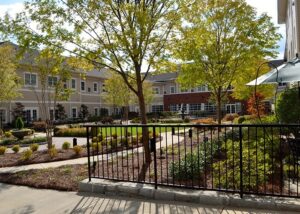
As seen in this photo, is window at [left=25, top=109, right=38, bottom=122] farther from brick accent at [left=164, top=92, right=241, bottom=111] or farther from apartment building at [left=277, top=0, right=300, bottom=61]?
apartment building at [left=277, top=0, right=300, bottom=61]

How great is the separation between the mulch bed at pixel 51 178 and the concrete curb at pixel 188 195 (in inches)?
24.9

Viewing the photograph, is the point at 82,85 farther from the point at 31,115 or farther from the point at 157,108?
the point at 157,108

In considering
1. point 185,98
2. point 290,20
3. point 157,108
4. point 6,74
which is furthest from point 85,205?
point 157,108

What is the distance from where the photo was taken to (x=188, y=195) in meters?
5.51

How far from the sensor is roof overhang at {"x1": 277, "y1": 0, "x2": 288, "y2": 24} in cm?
2012

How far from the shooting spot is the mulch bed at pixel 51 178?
7.01 metres

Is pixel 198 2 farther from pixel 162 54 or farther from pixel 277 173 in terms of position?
pixel 277 173

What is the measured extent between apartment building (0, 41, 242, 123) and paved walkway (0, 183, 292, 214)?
23941mm

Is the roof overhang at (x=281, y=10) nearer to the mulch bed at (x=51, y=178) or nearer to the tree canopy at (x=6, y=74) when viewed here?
the mulch bed at (x=51, y=178)

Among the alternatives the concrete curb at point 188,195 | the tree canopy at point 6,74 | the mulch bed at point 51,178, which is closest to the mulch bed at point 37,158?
the mulch bed at point 51,178

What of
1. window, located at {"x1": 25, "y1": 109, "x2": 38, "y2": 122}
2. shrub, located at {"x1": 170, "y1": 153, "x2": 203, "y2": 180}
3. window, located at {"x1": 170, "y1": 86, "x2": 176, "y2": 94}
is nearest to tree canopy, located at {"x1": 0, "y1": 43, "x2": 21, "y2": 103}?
window, located at {"x1": 25, "y1": 109, "x2": 38, "y2": 122}

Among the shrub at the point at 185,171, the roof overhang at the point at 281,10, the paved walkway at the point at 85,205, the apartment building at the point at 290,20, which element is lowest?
the paved walkway at the point at 85,205

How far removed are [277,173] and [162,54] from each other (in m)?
4.21

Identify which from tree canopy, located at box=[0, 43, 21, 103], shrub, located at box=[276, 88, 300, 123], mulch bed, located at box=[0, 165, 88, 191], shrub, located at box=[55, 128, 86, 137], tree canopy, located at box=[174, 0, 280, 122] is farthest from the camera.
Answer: tree canopy, located at box=[0, 43, 21, 103]
